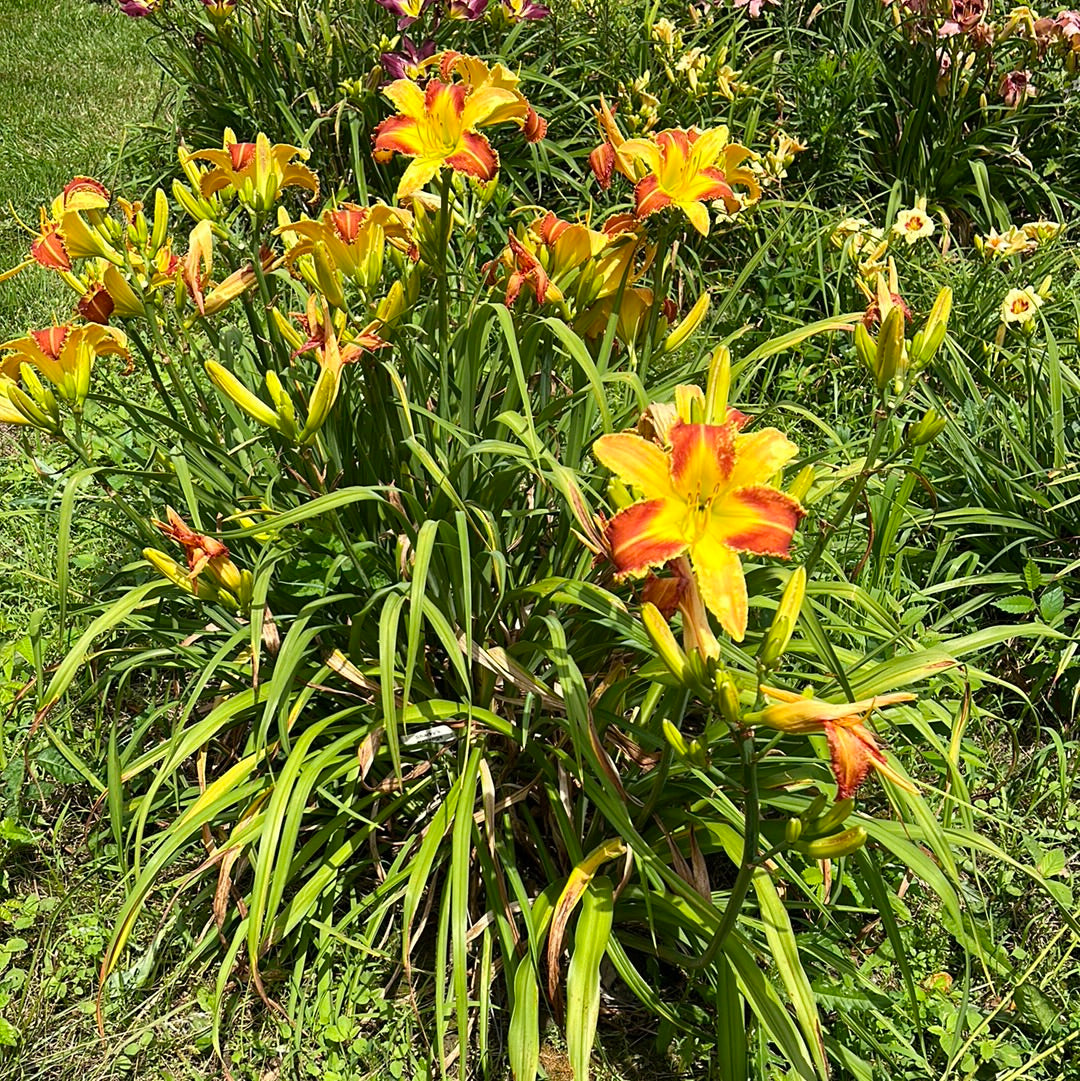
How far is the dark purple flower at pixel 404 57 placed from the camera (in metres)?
3.14

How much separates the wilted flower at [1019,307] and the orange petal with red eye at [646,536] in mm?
1784

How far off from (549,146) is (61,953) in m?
2.84

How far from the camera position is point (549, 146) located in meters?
3.53

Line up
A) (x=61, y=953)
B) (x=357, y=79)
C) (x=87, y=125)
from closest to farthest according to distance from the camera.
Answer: (x=61, y=953), (x=357, y=79), (x=87, y=125)

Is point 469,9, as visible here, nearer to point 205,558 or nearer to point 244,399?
point 244,399

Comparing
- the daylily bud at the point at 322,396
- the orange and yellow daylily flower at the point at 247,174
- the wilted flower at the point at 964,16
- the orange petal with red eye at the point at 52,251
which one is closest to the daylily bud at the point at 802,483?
the daylily bud at the point at 322,396

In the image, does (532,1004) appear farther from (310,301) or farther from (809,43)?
(809,43)

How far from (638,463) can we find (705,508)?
3.6 inches

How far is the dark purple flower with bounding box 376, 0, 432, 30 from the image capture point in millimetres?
2979

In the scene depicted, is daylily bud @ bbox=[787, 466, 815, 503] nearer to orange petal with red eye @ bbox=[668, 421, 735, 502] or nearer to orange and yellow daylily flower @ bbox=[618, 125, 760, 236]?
orange petal with red eye @ bbox=[668, 421, 735, 502]

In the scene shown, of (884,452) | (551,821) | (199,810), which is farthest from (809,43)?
(199,810)

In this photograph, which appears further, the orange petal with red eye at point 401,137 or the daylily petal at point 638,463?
the orange petal with red eye at point 401,137

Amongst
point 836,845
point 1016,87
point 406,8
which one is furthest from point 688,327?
point 1016,87

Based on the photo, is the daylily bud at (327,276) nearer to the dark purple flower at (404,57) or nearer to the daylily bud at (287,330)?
the daylily bud at (287,330)
